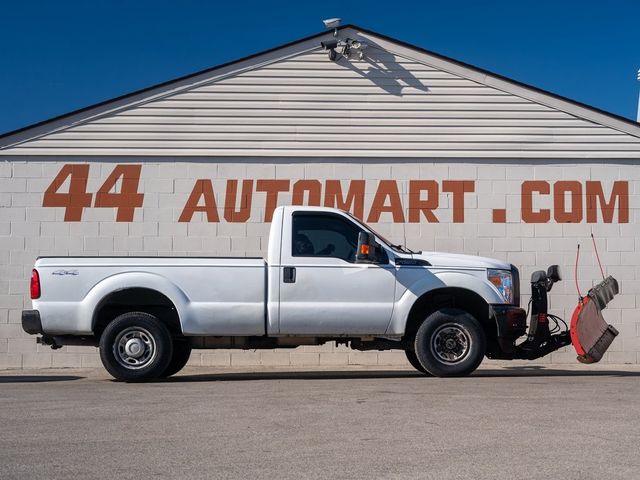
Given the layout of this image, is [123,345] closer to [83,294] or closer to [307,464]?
[83,294]

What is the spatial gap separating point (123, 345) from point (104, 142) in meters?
5.30

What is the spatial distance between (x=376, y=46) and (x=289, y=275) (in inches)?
237

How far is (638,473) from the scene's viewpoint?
566 cm

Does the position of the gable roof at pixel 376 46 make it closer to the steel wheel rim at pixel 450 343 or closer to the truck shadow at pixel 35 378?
the truck shadow at pixel 35 378

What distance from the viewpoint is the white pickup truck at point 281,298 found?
1127 centimetres

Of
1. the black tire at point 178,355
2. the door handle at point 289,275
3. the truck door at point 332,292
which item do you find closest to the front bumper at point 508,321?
the truck door at point 332,292

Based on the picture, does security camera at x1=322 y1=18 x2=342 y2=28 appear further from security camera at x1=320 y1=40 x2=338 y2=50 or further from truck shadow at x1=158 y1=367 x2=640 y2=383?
truck shadow at x1=158 y1=367 x2=640 y2=383

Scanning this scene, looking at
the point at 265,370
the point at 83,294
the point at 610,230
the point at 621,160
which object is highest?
the point at 621,160

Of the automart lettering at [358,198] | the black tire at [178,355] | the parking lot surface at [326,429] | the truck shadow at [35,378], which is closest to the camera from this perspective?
the parking lot surface at [326,429]

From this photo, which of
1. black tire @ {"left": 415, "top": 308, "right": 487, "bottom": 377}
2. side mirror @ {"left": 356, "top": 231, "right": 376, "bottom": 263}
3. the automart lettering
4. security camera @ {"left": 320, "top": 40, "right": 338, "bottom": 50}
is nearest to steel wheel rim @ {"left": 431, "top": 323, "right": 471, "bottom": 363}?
black tire @ {"left": 415, "top": 308, "right": 487, "bottom": 377}

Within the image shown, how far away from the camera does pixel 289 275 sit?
11.3m

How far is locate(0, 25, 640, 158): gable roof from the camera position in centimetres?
1565

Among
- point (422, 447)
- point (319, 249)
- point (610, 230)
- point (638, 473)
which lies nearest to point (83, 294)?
point (319, 249)

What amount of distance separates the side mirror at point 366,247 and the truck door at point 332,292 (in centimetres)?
22
